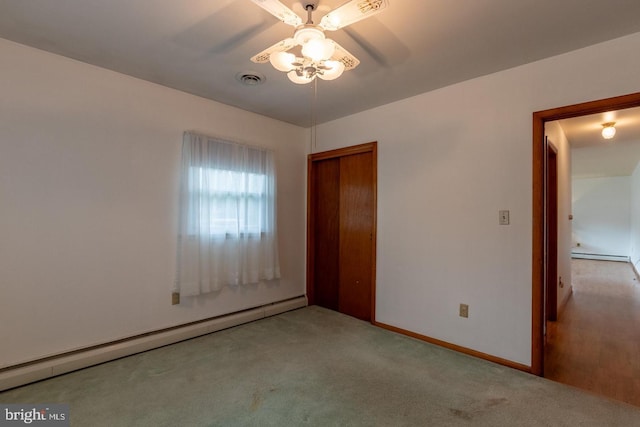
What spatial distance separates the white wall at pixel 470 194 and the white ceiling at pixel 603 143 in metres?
1.26

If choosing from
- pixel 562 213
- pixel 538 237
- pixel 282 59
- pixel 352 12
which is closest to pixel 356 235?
pixel 538 237

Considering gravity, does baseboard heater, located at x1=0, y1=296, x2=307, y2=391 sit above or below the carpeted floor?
above

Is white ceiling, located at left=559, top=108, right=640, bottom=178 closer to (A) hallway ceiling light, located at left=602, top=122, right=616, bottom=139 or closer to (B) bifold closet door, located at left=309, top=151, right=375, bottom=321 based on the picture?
(A) hallway ceiling light, located at left=602, top=122, right=616, bottom=139

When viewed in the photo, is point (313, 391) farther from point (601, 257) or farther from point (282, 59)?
point (601, 257)

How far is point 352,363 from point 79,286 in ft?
7.29

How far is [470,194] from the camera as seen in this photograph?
8.54ft

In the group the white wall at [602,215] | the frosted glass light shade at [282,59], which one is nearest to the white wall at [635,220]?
the white wall at [602,215]

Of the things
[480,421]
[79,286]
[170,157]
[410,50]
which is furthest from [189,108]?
[480,421]

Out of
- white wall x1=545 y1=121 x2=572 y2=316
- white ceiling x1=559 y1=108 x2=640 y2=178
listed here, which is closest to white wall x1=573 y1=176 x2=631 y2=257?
white ceiling x1=559 y1=108 x2=640 y2=178

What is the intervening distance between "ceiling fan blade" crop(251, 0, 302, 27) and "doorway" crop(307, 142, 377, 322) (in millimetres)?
2007

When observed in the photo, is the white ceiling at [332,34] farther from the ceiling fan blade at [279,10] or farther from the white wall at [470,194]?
the ceiling fan blade at [279,10]

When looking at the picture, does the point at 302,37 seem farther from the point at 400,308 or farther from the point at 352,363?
the point at 400,308

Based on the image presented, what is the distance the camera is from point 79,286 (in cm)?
233

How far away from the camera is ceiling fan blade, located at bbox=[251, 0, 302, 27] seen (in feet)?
4.28
